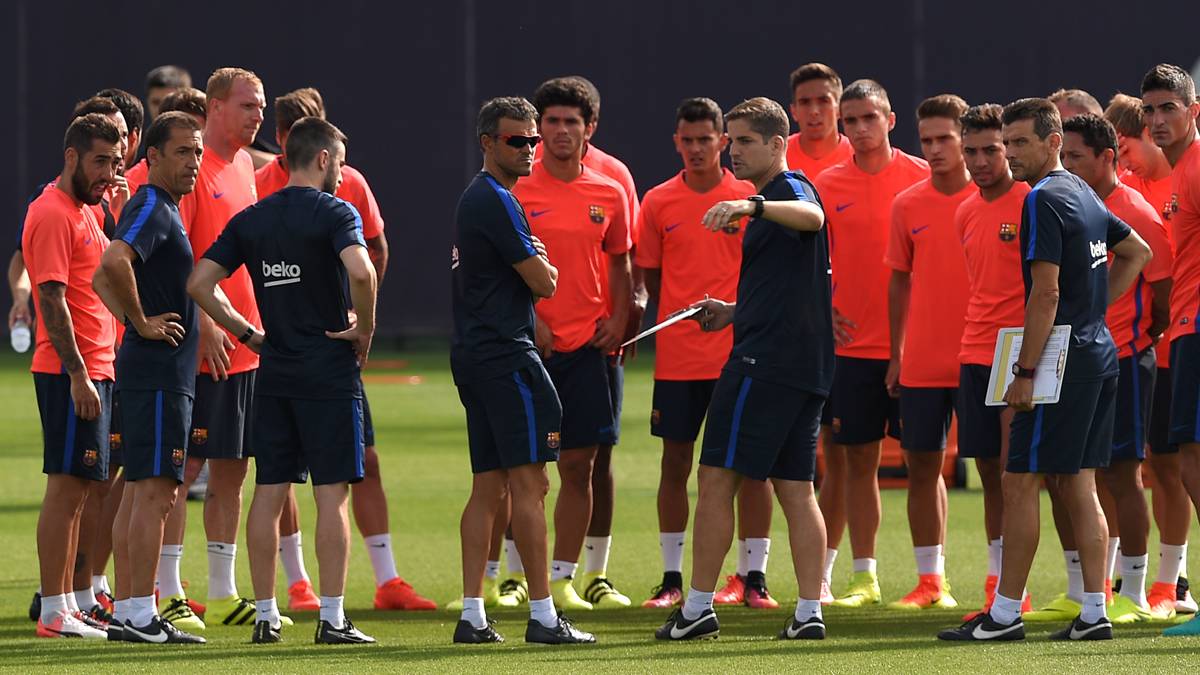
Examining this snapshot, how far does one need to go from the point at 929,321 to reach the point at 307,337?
3078mm

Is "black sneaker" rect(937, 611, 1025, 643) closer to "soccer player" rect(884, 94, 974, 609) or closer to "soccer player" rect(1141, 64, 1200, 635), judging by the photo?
A: "soccer player" rect(1141, 64, 1200, 635)

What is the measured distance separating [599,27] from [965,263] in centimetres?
1829

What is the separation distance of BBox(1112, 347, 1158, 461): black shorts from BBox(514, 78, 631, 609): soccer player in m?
2.33

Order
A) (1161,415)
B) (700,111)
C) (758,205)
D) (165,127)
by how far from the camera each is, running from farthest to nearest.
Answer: (700,111) < (1161,415) < (165,127) < (758,205)

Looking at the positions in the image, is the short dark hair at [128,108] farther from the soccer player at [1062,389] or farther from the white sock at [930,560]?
the white sock at [930,560]

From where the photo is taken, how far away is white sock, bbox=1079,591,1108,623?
24.1ft

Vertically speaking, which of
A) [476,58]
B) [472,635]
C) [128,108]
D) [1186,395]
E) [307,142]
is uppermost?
[476,58]

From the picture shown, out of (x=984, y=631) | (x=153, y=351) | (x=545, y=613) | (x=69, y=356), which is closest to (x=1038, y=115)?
(x=984, y=631)

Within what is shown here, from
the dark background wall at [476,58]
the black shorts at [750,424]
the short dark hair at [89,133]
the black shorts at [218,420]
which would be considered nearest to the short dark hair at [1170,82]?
the black shorts at [750,424]

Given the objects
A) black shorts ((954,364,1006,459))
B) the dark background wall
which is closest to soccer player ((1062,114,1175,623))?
black shorts ((954,364,1006,459))

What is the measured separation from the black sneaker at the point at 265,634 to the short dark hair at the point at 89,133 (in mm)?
2144

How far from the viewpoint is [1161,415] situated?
869 centimetres

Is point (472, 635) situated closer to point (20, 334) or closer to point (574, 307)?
point (574, 307)

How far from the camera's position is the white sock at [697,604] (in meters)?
7.53
